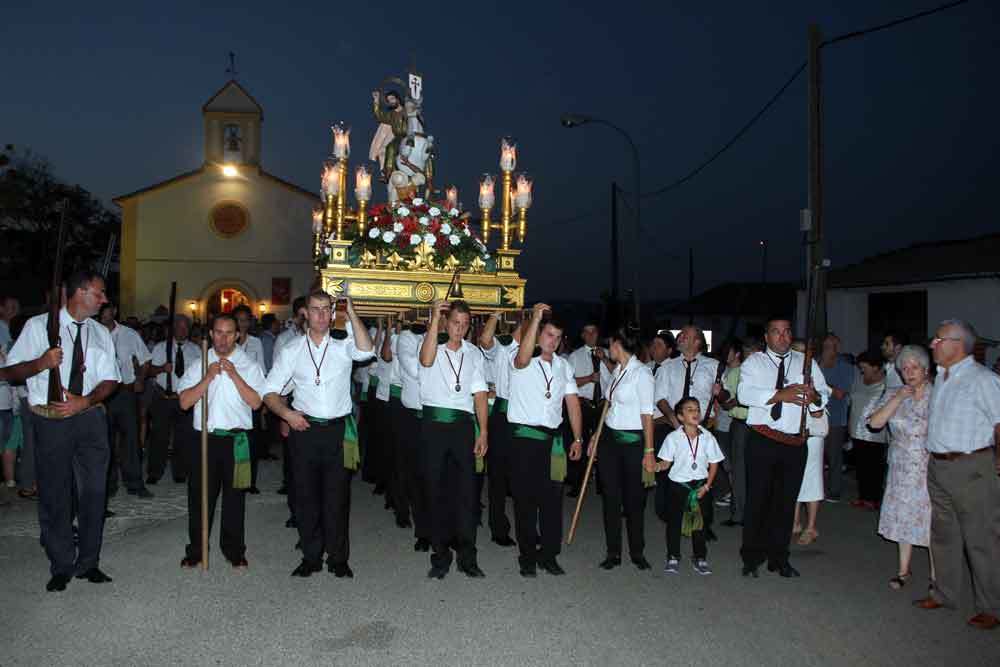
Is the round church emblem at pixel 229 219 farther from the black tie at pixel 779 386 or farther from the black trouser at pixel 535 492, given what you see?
the black tie at pixel 779 386

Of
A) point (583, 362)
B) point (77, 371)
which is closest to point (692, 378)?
point (583, 362)

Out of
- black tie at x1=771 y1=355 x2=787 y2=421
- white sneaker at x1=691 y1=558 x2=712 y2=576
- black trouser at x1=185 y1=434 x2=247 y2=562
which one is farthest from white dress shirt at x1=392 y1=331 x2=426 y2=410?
black tie at x1=771 y1=355 x2=787 y2=421

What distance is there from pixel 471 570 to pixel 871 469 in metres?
5.60

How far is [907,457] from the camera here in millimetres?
6273

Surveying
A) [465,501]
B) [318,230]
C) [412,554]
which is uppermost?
[318,230]

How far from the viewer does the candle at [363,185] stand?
7711 millimetres

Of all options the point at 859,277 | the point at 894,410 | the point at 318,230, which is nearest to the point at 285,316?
the point at 859,277

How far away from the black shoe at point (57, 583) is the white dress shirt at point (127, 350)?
3.37 m

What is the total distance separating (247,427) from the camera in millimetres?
6395

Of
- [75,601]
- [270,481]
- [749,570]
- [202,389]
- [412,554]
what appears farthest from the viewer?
[270,481]

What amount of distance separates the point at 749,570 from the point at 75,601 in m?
4.88

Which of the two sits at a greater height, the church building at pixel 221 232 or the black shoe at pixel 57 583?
the church building at pixel 221 232

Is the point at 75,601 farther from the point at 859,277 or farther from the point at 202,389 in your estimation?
the point at 859,277

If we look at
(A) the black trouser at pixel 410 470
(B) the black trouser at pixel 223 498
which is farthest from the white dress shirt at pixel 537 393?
(B) the black trouser at pixel 223 498
